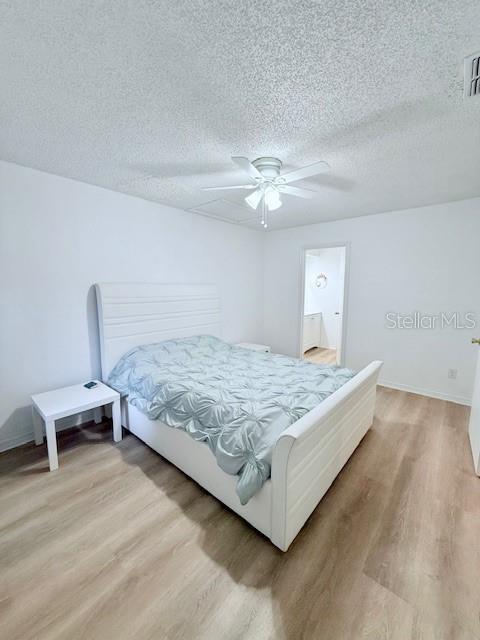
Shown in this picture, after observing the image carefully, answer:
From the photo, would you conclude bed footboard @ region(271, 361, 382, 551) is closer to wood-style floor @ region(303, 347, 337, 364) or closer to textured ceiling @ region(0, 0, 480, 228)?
textured ceiling @ region(0, 0, 480, 228)

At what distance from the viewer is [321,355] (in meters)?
5.87

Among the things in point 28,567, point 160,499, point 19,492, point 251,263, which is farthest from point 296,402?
point 251,263

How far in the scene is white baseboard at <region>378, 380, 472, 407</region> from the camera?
132 inches

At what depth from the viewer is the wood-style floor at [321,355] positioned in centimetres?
542

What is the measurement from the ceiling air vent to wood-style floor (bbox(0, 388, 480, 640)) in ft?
8.24

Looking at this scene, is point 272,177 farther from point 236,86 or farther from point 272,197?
point 236,86

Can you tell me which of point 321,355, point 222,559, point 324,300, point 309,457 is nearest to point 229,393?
point 309,457

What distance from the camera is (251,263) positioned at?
4891 mm

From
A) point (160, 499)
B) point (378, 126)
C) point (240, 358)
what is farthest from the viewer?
point (240, 358)

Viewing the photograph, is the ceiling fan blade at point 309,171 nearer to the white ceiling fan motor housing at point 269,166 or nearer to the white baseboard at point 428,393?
the white ceiling fan motor housing at point 269,166

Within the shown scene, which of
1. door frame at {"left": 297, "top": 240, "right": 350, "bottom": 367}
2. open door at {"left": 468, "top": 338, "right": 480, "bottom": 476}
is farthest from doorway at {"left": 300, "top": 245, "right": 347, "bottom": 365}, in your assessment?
open door at {"left": 468, "top": 338, "right": 480, "bottom": 476}

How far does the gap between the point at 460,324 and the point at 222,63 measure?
3.70 m

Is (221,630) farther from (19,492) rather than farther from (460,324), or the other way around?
(460,324)

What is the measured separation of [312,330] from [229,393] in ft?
14.6
